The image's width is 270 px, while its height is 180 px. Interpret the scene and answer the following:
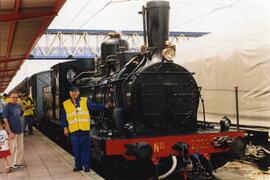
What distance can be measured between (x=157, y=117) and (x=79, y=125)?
150 centimetres

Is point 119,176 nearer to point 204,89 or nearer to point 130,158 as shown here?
point 130,158

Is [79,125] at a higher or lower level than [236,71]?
lower

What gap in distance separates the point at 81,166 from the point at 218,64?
4.87 m

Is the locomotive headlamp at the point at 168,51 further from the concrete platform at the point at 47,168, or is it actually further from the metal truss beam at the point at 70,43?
the metal truss beam at the point at 70,43

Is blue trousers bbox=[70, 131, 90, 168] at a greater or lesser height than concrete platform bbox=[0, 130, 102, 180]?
greater

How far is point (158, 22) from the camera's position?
26.9 ft

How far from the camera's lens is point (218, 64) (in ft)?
37.1

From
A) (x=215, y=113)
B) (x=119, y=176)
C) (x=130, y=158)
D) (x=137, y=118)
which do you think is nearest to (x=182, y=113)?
(x=137, y=118)

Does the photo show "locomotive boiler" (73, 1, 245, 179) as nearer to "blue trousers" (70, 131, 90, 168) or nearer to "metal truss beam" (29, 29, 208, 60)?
"blue trousers" (70, 131, 90, 168)

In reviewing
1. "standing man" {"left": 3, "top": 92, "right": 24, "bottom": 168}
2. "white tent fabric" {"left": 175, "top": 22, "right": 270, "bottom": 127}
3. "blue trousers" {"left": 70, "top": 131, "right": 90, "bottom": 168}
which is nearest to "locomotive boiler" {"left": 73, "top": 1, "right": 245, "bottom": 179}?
"blue trousers" {"left": 70, "top": 131, "right": 90, "bottom": 168}

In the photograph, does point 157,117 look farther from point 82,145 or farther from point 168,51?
point 82,145

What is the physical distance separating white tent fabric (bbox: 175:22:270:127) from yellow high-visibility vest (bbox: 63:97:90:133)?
155 inches

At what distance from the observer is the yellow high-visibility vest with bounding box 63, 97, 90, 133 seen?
820 cm

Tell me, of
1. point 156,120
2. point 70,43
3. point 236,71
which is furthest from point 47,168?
point 70,43
